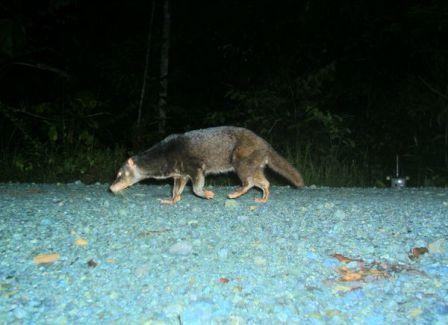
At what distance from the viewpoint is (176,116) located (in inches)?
556

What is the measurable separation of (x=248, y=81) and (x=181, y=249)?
11.3 m

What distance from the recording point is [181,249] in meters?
4.21

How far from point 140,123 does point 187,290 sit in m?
10.4

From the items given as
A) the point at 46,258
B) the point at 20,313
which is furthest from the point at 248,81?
the point at 20,313

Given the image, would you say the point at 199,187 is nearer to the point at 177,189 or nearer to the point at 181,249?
the point at 177,189

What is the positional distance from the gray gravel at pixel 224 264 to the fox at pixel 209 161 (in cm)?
106

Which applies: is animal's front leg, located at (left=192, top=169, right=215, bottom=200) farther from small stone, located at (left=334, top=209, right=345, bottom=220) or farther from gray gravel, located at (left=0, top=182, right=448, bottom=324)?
small stone, located at (left=334, top=209, right=345, bottom=220)

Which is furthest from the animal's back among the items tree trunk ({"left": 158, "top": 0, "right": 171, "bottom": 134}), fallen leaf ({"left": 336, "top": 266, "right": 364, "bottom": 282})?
tree trunk ({"left": 158, "top": 0, "right": 171, "bottom": 134})

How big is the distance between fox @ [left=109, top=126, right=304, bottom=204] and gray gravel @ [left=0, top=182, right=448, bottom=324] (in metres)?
1.06

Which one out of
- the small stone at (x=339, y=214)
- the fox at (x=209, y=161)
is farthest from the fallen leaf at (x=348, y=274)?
the fox at (x=209, y=161)

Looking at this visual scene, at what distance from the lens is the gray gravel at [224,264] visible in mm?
3029

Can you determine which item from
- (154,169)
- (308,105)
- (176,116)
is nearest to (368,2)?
(308,105)

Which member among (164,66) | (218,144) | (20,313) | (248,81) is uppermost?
(164,66)

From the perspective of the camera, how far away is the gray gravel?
303cm
